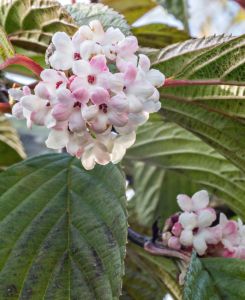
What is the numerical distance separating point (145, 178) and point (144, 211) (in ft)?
0.22

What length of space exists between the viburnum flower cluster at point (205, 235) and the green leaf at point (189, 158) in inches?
4.5

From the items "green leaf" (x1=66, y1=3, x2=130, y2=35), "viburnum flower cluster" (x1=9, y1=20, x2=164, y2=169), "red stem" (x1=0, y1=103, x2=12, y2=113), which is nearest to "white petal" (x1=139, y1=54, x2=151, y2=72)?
"viburnum flower cluster" (x1=9, y1=20, x2=164, y2=169)

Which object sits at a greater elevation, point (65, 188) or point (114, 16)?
point (114, 16)

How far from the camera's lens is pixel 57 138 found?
78 centimetres

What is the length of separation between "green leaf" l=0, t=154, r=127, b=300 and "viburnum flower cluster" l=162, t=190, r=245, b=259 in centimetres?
11

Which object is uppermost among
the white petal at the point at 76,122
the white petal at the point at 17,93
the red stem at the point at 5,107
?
the white petal at the point at 17,93

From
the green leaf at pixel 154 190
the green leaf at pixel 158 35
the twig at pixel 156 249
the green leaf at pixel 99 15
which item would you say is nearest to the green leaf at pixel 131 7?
the green leaf at pixel 158 35

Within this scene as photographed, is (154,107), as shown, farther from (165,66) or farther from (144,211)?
(144,211)

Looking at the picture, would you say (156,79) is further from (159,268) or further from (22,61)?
(159,268)

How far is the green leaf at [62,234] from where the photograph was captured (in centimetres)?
86

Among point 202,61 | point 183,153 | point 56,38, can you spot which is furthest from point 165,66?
point 183,153

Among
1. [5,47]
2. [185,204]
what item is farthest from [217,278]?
[5,47]

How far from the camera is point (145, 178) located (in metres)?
1.49

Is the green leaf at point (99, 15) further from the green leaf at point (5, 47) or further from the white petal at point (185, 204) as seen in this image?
the white petal at point (185, 204)
